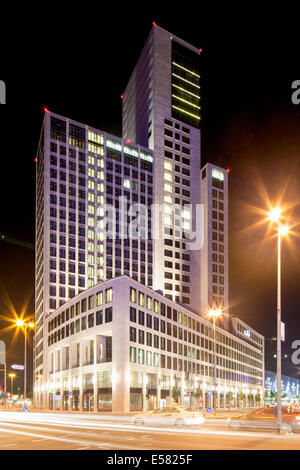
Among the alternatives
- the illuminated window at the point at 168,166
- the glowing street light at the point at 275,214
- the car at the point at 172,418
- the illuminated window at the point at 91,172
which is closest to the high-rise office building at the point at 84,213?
the illuminated window at the point at 91,172

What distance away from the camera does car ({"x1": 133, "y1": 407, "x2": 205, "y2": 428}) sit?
29375mm

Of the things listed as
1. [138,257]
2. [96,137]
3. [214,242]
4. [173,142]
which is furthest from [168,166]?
[138,257]

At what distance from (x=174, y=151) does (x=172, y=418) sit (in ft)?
391

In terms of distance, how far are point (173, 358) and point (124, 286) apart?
24.3 meters

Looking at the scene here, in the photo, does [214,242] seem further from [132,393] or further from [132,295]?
[132,393]

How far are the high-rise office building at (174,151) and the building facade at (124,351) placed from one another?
28.9 m

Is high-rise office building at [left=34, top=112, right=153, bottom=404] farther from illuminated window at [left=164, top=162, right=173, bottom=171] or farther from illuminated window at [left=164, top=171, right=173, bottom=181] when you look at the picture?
illuminated window at [left=164, top=162, right=173, bottom=171]

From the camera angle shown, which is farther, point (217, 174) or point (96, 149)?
point (217, 174)

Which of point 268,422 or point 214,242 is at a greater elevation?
point 214,242

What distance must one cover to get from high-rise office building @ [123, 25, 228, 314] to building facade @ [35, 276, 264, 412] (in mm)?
28864

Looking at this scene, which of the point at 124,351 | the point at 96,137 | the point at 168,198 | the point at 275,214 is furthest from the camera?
the point at 168,198

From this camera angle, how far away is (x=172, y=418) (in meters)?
29.8

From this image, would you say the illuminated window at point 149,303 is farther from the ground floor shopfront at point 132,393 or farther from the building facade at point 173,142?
the building facade at point 173,142
